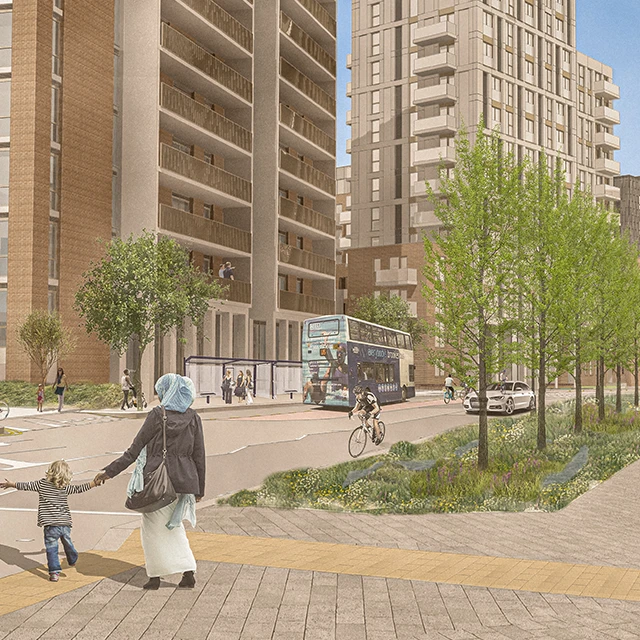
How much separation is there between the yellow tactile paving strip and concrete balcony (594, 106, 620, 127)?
97117 millimetres

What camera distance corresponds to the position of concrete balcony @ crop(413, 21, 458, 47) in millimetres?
79438

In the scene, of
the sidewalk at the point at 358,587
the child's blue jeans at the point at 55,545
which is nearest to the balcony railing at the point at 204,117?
the sidewalk at the point at 358,587

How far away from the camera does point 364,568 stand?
26.3 ft

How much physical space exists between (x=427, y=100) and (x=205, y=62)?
3585cm

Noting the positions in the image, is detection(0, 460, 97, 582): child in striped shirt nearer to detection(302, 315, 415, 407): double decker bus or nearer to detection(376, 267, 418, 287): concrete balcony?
detection(302, 315, 415, 407): double decker bus

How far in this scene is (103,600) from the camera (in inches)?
272

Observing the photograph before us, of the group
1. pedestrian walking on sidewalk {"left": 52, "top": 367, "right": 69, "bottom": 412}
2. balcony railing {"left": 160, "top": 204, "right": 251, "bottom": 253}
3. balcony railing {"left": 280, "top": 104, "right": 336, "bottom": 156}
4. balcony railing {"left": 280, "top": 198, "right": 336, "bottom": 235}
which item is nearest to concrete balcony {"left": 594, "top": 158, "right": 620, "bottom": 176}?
balcony railing {"left": 280, "top": 104, "right": 336, "bottom": 156}

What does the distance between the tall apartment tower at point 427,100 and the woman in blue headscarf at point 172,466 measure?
229 ft

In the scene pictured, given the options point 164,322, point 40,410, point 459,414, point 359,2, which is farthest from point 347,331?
point 359,2

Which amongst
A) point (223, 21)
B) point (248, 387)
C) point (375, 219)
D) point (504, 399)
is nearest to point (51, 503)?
point (504, 399)

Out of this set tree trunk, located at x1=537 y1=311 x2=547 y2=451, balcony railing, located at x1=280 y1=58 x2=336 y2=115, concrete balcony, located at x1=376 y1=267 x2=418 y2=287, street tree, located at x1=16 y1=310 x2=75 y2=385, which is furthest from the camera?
concrete balcony, located at x1=376 y1=267 x2=418 y2=287

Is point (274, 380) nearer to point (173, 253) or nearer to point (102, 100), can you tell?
point (173, 253)

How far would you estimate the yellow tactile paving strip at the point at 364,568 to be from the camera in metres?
7.25

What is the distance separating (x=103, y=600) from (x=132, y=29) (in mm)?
41651
